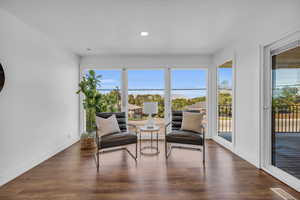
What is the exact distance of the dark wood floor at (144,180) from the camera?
2.13 metres

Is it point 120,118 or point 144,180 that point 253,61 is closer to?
point 144,180

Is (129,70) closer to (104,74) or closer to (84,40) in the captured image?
(104,74)

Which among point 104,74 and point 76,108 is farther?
point 104,74

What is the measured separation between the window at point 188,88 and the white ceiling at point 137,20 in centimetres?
111

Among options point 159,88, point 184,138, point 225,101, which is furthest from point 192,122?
point 159,88

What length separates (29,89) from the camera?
2887 millimetres

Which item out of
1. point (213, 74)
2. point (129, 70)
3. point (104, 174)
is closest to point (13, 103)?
point (104, 174)

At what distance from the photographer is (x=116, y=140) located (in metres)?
3.12

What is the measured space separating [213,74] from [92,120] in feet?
11.5

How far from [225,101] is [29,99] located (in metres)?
4.17

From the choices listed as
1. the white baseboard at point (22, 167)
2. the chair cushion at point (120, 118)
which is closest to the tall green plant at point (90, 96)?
the chair cushion at point (120, 118)

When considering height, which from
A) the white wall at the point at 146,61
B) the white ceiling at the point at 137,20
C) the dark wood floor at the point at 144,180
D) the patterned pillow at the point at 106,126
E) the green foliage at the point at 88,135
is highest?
the white ceiling at the point at 137,20

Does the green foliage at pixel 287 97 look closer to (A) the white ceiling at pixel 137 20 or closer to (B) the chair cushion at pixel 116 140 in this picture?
(A) the white ceiling at pixel 137 20

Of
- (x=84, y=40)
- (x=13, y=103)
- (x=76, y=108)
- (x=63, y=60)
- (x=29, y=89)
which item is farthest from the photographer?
(x=76, y=108)
